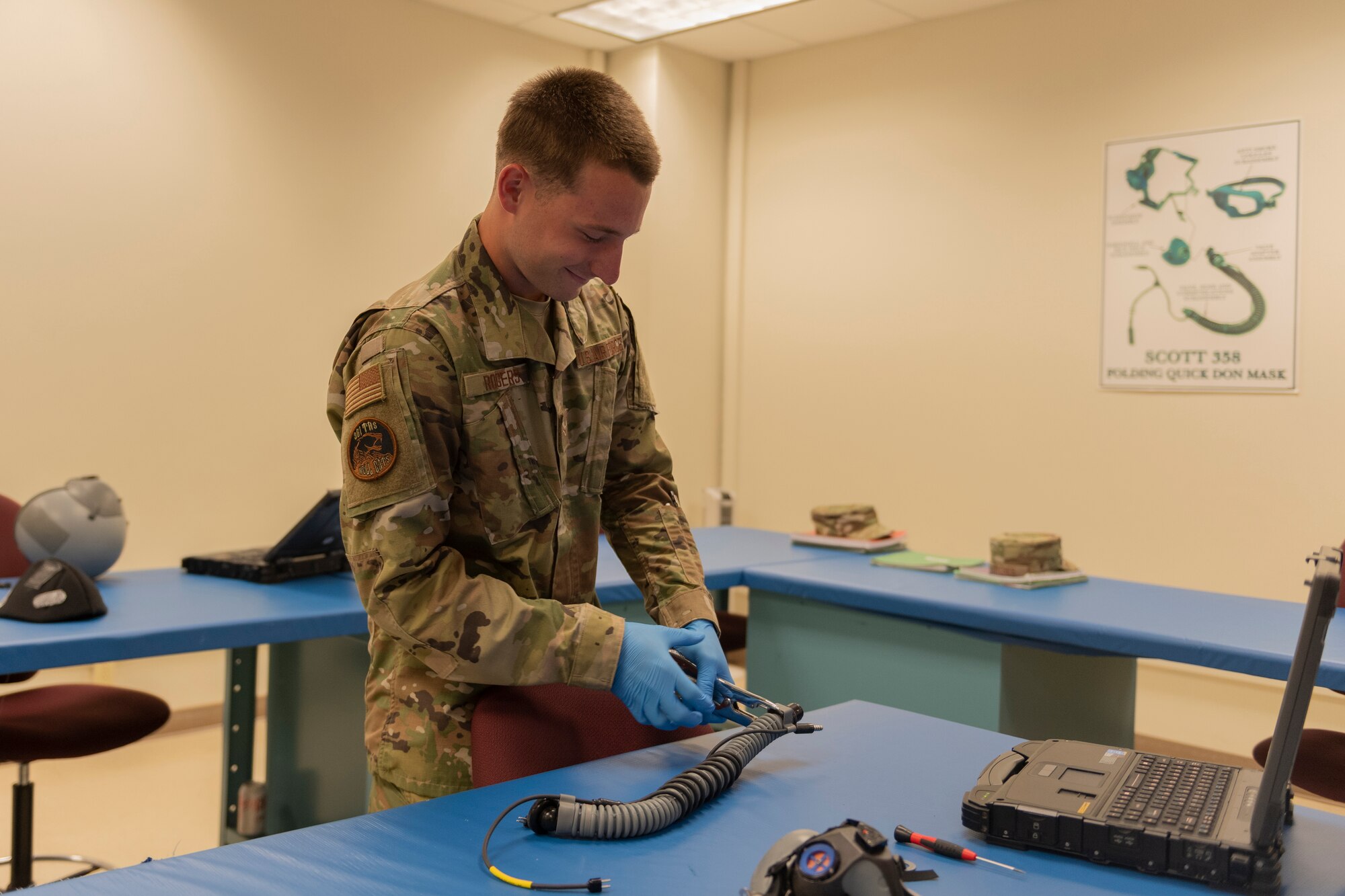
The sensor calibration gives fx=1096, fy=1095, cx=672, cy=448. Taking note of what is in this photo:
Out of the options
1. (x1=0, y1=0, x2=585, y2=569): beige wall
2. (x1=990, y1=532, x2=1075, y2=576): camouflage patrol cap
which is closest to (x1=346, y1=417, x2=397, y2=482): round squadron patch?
(x1=990, y1=532, x2=1075, y2=576): camouflage patrol cap

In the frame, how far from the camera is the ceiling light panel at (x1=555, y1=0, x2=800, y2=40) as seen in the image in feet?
14.4

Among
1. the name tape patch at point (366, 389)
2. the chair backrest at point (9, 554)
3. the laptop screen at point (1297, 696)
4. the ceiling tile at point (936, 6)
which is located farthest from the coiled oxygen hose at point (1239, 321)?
the chair backrest at point (9, 554)

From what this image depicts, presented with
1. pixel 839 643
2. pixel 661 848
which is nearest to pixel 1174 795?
pixel 661 848

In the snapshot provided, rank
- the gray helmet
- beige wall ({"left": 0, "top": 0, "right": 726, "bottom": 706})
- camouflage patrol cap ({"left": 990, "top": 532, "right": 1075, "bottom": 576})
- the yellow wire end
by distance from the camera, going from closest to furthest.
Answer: the yellow wire end
the gray helmet
camouflage patrol cap ({"left": 990, "top": 532, "right": 1075, "bottom": 576})
beige wall ({"left": 0, "top": 0, "right": 726, "bottom": 706})

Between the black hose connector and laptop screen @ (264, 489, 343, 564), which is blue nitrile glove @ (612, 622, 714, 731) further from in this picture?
laptop screen @ (264, 489, 343, 564)

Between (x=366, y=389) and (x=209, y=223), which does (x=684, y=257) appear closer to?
(x=209, y=223)

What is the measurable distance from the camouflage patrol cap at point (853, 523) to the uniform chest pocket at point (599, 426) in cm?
180

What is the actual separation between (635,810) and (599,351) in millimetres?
664

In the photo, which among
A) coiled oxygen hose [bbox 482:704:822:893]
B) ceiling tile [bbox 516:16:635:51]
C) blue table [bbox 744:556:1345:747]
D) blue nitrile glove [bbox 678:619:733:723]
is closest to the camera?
coiled oxygen hose [bbox 482:704:822:893]

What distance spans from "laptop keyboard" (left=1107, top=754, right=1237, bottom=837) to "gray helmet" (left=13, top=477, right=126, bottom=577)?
6.97ft

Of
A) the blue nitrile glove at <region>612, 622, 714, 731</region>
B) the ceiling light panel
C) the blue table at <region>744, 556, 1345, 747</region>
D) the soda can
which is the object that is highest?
the ceiling light panel

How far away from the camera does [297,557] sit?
2572mm

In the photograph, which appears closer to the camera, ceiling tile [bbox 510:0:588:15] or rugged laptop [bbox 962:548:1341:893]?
rugged laptop [bbox 962:548:1341:893]

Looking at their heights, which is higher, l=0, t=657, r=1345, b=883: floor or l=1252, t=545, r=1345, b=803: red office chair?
l=1252, t=545, r=1345, b=803: red office chair
